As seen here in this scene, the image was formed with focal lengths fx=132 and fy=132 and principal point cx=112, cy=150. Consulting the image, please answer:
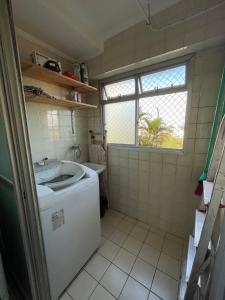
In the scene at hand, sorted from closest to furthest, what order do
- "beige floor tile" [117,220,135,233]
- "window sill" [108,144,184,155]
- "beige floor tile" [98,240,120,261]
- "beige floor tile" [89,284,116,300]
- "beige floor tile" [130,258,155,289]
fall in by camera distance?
"beige floor tile" [89,284,116,300] → "beige floor tile" [130,258,155,289] → "beige floor tile" [98,240,120,261] → "window sill" [108,144,184,155] → "beige floor tile" [117,220,135,233]

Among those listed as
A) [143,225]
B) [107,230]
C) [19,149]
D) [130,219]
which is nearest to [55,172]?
[19,149]

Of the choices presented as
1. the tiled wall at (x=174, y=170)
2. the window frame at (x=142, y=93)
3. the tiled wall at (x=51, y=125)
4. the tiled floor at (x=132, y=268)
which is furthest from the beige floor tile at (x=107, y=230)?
the window frame at (x=142, y=93)

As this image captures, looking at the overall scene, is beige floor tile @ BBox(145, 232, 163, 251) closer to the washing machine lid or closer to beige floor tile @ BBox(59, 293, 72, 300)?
beige floor tile @ BBox(59, 293, 72, 300)

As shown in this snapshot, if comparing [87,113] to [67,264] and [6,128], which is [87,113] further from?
[67,264]

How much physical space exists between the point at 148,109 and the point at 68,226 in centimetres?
157

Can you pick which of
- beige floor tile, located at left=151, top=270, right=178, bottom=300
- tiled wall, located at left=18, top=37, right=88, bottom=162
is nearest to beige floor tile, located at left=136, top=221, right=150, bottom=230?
beige floor tile, located at left=151, top=270, right=178, bottom=300

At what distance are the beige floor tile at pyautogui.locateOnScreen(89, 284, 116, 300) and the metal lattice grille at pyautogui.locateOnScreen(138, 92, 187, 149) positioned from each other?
1.54 metres

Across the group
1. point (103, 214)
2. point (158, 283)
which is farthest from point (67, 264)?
point (103, 214)

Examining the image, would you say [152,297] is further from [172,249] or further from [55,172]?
[55,172]

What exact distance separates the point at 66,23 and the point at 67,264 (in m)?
2.18

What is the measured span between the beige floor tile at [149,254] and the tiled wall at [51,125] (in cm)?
149

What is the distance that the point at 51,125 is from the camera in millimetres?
1701

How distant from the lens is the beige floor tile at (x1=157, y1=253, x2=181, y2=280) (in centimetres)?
126

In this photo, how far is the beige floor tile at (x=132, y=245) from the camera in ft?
4.97
